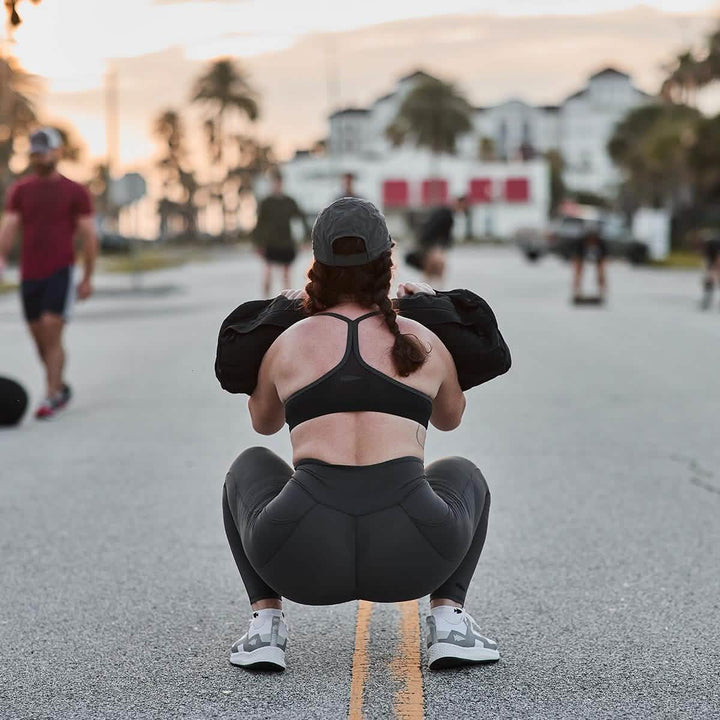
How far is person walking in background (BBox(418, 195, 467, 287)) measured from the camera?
21.1 metres

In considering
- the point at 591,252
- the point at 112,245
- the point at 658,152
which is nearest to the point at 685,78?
the point at 658,152

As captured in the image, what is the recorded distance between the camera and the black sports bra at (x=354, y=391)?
3914 mm

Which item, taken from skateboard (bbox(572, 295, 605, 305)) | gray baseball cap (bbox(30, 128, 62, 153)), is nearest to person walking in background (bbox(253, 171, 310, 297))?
Result: skateboard (bbox(572, 295, 605, 305))

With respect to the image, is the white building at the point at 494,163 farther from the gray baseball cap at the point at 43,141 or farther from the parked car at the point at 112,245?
the gray baseball cap at the point at 43,141

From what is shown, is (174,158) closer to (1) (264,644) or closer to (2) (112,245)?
(2) (112,245)

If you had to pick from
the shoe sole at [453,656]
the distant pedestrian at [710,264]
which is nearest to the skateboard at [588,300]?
the distant pedestrian at [710,264]

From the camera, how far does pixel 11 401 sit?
391 inches

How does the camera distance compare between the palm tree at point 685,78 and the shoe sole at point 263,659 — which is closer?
the shoe sole at point 263,659

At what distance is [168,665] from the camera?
452 centimetres

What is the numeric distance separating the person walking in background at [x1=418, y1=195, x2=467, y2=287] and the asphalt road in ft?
27.3

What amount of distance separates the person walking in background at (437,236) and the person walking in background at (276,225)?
1.85 m

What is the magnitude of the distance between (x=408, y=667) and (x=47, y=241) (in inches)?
269

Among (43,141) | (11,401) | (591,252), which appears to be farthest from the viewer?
(591,252)

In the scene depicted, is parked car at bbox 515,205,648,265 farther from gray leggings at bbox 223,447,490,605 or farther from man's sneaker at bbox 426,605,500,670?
gray leggings at bbox 223,447,490,605
